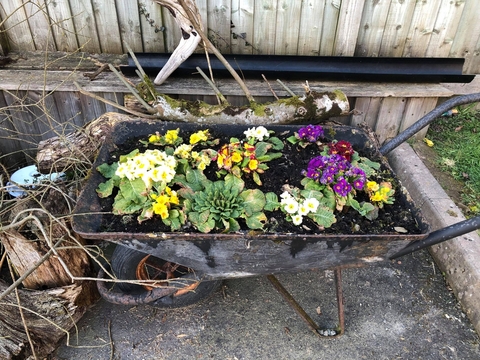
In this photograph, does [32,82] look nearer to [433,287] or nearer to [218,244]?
[218,244]

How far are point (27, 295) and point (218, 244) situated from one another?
1.12m

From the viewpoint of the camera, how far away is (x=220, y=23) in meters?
2.80

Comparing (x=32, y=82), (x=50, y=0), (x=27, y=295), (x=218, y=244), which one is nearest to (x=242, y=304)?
(x=218, y=244)

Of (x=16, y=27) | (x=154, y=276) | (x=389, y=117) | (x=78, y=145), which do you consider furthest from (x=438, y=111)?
(x=16, y=27)

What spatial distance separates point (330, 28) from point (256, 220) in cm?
191

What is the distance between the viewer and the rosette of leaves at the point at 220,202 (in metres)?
1.56

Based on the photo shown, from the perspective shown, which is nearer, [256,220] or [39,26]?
[256,220]

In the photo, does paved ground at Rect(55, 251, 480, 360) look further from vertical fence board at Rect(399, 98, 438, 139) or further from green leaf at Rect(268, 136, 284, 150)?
vertical fence board at Rect(399, 98, 438, 139)

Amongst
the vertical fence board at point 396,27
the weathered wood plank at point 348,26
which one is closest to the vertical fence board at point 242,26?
the weathered wood plank at point 348,26

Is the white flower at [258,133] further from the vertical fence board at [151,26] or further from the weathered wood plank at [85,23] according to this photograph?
the weathered wood plank at [85,23]

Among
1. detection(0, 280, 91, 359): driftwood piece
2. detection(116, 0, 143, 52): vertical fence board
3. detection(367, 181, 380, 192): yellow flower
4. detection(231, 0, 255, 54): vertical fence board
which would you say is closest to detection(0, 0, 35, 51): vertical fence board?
detection(116, 0, 143, 52): vertical fence board

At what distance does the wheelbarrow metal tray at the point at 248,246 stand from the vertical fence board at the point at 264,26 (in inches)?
66.3

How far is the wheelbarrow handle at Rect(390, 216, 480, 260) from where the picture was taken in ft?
4.71

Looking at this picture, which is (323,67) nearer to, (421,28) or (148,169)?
(421,28)
